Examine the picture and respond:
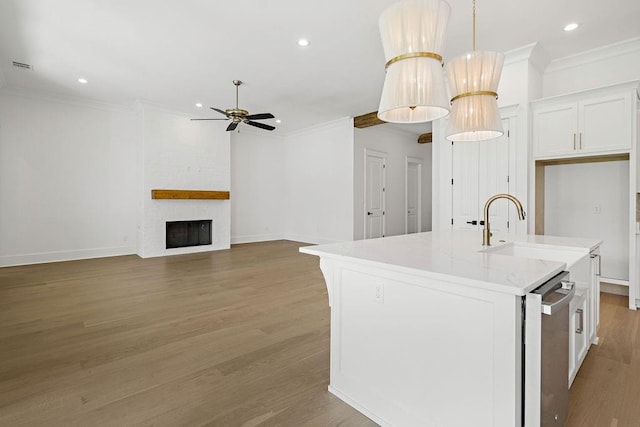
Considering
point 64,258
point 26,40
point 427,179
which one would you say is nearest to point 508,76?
point 427,179

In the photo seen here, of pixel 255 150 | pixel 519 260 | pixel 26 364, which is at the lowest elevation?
A: pixel 26 364

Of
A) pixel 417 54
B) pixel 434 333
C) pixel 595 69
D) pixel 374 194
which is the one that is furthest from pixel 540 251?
pixel 374 194

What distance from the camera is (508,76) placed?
4.10m

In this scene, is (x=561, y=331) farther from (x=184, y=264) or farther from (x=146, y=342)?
(x=184, y=264)

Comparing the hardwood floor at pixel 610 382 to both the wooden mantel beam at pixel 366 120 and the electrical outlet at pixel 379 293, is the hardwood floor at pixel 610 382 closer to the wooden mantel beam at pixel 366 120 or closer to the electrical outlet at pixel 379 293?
the electrical outlet at pixel 379 293

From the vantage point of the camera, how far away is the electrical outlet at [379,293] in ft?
5.40

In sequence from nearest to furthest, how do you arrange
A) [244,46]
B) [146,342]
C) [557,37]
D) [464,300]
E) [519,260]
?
[464,300] < [519,260] < [146,342] < [557,37] < [244,46]

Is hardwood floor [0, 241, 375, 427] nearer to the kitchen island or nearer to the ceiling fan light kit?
the kitchen island

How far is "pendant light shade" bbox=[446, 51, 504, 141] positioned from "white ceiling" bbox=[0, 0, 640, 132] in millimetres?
1468

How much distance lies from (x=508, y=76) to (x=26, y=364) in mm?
5695

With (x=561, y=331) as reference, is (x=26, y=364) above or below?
below

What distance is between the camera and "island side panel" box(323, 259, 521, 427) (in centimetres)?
123

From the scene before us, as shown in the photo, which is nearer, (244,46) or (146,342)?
(146,342)

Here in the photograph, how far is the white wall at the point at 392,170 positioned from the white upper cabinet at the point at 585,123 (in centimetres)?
397
